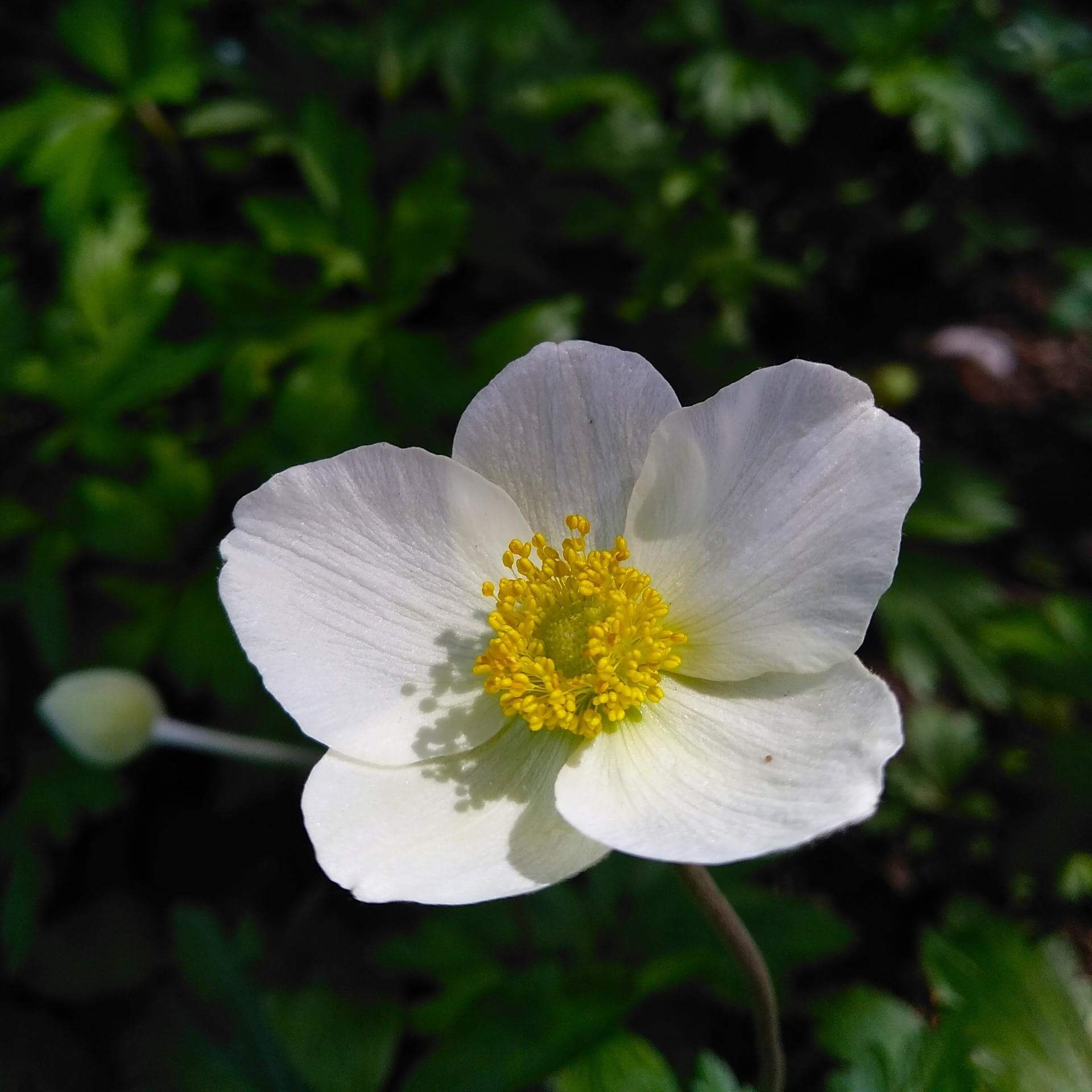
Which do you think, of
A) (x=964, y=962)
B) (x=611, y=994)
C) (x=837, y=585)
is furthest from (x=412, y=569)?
(x=964, y=962)

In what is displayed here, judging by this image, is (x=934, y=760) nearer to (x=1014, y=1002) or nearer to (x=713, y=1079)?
(x=1014, y=1002)

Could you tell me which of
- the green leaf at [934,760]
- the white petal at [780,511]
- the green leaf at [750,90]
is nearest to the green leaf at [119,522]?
the white petal at [780,511]

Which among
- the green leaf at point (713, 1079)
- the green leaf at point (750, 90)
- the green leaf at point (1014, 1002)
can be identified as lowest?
the green leaf at point (1014, 1002)

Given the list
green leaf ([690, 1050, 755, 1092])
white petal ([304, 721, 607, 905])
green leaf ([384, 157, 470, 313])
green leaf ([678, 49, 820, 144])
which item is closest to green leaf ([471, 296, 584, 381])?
green leaf ([384, 157, 470, 313])

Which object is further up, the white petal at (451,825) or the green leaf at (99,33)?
the green leaf at (99,33)

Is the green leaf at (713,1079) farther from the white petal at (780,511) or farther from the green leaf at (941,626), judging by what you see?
the green leaf at (941,626)

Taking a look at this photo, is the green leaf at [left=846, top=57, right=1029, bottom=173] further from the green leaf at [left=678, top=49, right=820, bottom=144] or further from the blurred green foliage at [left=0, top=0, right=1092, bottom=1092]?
the green leaf at [left=678, top=49, right=820, bottom=144]

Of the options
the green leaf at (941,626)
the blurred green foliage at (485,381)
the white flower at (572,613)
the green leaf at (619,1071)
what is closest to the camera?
the white flower at (572,613)

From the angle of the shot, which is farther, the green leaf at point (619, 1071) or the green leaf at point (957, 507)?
the green leaf at point (957, 507)

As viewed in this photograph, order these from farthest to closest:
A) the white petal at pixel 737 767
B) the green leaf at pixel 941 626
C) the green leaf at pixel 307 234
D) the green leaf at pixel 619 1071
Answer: the green leaf at pixel 941 626, the green leaf at pixel 307 234, the green leaf at pixel 619 1071, the white petal at pixel 737 767
